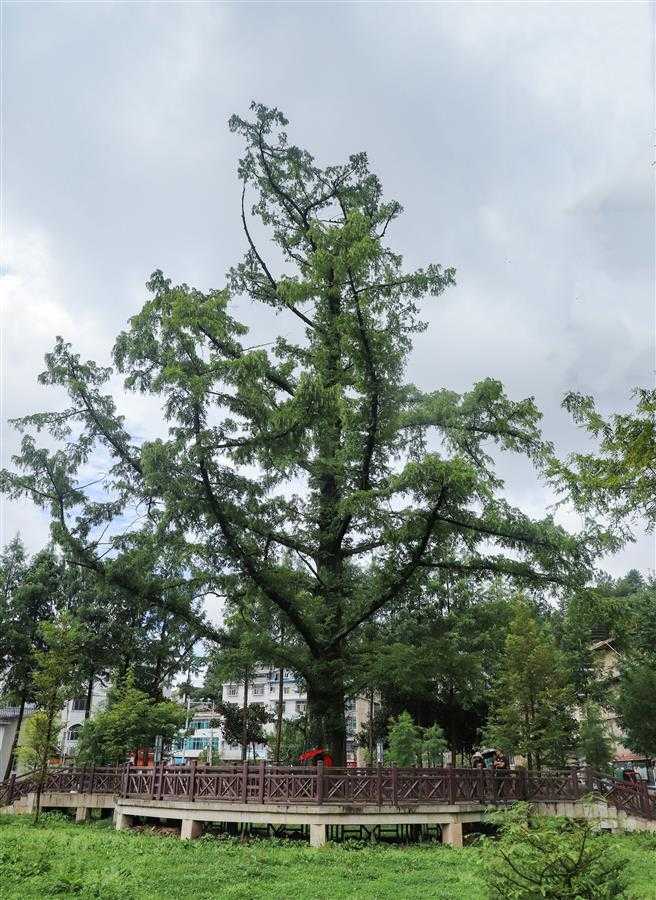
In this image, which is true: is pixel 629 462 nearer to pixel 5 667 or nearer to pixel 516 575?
pixel 516 575

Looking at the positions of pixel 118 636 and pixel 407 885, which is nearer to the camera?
pixel 407 885

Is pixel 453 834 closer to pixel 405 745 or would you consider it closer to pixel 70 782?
pixel 70 782

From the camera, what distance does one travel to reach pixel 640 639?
31844mm

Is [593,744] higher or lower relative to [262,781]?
higher

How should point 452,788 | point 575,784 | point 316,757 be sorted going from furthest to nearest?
point 575,784
point 316,757
point 452,788

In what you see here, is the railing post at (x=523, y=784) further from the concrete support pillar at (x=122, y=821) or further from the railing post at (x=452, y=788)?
the concrete support pillar at (x=122, y=821)

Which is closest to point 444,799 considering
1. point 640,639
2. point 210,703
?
point 640,639

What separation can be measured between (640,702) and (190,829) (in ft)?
64.9

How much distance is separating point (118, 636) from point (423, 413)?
25.1m

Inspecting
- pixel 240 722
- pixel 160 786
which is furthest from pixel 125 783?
pixel 240 722

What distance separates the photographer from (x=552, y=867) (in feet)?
20.2

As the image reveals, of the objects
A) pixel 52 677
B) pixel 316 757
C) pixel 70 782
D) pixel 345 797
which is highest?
pixel 52 677

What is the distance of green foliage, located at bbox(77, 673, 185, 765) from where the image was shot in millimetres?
25812

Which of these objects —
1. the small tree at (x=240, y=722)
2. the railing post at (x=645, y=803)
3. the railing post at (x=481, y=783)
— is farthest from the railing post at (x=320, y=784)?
the small tree at (x=240, y=722)
